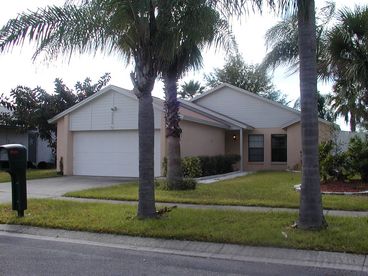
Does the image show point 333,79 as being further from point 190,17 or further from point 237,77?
point 237,77

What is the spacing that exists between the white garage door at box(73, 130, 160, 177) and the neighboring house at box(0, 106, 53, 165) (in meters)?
6.91

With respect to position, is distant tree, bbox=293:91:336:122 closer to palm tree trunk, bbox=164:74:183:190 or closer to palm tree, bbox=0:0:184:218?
palm tree trunk, bbox=164:74:183:190

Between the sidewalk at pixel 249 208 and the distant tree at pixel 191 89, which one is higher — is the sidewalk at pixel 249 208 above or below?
below

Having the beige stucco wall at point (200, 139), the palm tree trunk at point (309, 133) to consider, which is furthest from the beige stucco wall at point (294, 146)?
the palm tree trunk at point (309, 133)

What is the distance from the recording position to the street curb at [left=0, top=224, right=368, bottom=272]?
23.2 ft

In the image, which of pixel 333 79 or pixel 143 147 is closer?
pixel 143 147

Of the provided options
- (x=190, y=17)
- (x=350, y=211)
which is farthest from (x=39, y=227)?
(x=350, y=211)

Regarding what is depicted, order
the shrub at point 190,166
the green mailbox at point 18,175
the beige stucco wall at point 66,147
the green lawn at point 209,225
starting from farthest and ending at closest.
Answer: the beige stucco wall at point 66,147, the shrub at point 190,166, the green mailbox at point 18,175, the green lawn at point 209,225

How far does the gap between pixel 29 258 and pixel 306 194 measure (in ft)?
15.8

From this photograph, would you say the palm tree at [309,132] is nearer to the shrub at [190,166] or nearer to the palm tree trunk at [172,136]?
the palm tree trunk at [172,136]

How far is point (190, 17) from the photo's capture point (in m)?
9.53

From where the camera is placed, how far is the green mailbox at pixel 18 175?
411 inches

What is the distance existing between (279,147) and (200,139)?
7.19 meters

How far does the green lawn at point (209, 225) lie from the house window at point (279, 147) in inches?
760
